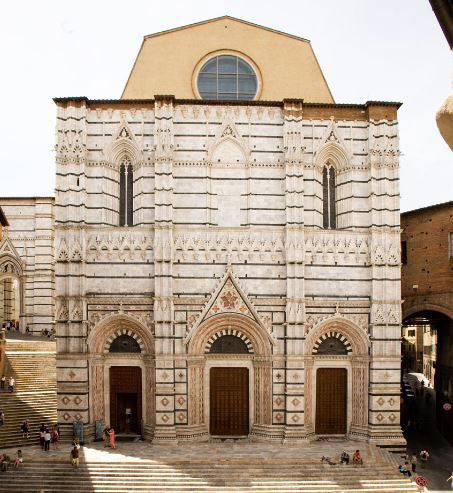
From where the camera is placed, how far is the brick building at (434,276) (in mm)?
23688

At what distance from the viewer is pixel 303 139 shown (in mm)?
21891

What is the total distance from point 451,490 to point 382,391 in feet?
13.4

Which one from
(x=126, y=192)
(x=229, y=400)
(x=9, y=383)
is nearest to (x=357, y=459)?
(x=229, y=400)

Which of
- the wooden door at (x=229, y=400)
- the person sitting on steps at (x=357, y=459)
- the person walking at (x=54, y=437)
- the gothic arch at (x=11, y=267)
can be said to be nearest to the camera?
the person sitting on steps at (x=357, y=459)

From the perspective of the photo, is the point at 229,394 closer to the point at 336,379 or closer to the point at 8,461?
the point at 336,379

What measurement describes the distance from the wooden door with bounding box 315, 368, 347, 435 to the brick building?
549cm

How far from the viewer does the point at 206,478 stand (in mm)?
17844

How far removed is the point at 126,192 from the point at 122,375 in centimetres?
683

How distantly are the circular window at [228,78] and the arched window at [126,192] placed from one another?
5.12 metres

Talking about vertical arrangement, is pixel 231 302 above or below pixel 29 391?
above

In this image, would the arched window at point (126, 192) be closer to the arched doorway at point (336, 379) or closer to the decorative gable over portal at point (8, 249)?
the arched doorway at point (336, 379)

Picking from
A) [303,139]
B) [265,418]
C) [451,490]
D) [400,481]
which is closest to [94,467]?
[265,418]

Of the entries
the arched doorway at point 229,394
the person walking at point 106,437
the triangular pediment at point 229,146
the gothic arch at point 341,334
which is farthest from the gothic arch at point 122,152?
the person walking at point 106,437

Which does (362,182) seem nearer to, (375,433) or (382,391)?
(382,391)
